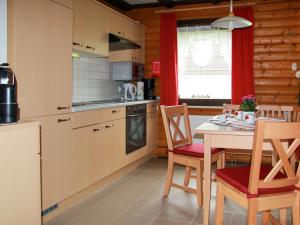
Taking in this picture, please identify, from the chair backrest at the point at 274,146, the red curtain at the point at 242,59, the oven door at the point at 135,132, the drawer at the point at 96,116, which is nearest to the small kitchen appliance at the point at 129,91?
the oven door at the point at 135,132

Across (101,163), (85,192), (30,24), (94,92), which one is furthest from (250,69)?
(30,24)

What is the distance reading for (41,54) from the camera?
2.34 m

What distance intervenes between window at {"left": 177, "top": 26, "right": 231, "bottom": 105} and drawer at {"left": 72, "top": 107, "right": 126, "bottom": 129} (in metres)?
1.44

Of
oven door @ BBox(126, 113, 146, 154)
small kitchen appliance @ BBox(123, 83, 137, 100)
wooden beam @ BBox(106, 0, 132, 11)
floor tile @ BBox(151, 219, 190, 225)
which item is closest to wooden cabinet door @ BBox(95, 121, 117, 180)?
oven door @ BBox(126, 113, 146, 154)

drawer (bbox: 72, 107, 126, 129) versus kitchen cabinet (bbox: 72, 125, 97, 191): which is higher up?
drawer (bbox: 72, 107, 126, 129)

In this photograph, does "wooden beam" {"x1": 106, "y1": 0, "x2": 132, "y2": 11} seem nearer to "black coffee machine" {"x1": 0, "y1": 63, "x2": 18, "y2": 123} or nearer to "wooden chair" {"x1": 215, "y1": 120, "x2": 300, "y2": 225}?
"black coffee machine" {"x1": 0, "y1": 63, "x2": 18, "y2": 123}

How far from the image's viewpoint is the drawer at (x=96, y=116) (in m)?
2.77

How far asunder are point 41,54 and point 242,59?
110 inches

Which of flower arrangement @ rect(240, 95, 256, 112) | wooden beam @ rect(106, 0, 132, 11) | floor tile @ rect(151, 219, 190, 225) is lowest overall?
floor tile @ rect(151, 219, 190, 225)

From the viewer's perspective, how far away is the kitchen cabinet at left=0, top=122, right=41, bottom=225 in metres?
1.72

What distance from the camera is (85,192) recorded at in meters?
3.00

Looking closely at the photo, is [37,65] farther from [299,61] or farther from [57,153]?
[299,61]

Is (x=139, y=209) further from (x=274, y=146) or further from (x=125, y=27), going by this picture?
(x=125, y=27)

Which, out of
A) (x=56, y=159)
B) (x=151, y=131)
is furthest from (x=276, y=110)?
(x=56, y=159)
